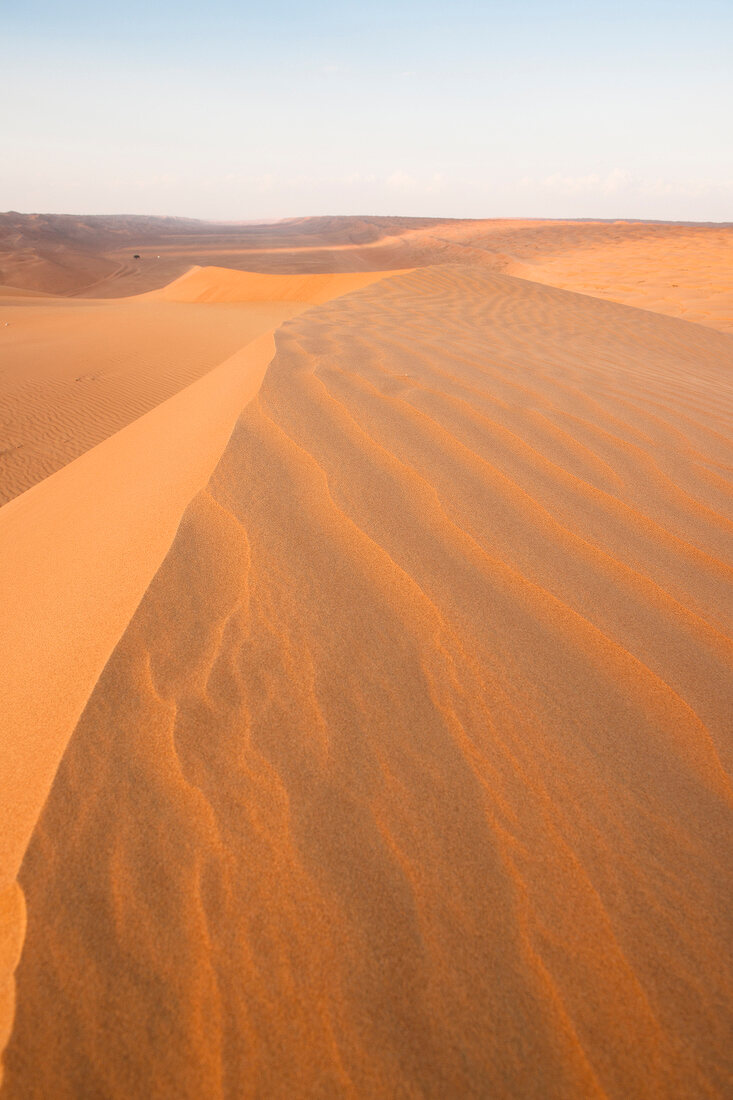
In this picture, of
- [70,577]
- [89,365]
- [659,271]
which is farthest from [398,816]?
[659,271]

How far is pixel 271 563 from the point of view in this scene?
5.31 ft

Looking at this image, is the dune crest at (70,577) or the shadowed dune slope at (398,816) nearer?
the shadowed dune slope at (398,816)

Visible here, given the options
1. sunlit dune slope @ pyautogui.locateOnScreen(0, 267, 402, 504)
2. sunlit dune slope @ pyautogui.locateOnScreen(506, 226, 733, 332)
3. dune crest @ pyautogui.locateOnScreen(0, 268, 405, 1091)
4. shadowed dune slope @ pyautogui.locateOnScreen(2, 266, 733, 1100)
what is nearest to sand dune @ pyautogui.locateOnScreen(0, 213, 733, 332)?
sunlit dune slope @ pyautogui.locateOnScreen(506, 226, 733, 332)

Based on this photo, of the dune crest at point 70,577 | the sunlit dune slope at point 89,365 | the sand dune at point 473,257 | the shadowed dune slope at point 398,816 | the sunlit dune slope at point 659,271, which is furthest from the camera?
the sand dune at point 473,257

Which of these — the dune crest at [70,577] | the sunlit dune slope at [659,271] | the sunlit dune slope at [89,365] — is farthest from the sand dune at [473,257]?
the dune crest at [70,577]

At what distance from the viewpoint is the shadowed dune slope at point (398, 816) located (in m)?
0.75

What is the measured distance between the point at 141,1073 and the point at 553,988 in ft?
1.79

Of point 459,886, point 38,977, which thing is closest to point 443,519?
point 459,886

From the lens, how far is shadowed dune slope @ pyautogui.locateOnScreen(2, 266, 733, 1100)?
75 cm

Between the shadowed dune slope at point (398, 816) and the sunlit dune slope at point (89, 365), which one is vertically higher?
the shadowed dune slope at point (398, 816)

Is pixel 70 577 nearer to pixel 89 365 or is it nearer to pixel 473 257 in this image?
pixel 89 365

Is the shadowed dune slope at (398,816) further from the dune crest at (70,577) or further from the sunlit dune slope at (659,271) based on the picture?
the sunlit dune slope at (659,271)

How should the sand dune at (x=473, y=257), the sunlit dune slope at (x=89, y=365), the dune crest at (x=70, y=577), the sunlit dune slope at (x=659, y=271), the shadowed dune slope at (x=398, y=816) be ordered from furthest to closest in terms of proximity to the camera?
the sand dune at (x=473, y=257) < the sunlit dune slope at (x=659, y=271) < the sunlit dune slope at (x=89, y=365) < the dune crest at (x=70, y=577) < the shadowed dune slope at (x=398, y=816)

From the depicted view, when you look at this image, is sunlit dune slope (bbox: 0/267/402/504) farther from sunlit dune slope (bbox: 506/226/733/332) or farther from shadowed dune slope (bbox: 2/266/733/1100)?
sunlit dune slope (bbox: 506/226/733/332)
